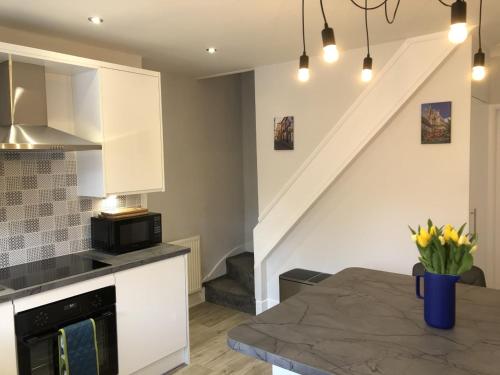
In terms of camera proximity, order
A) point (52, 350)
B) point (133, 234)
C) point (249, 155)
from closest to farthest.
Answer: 1. point (52, 350)
2. point (133, 234)
3. point (249, 155)

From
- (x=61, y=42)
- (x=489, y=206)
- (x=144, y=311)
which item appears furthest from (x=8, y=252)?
(x=489, y=206)

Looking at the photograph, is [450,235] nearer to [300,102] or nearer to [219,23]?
[219,23]

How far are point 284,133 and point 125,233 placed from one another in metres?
1.86

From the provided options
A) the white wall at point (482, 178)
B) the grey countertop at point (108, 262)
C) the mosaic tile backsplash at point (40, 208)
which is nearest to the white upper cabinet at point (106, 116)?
the mosaic tile backsplash at point (40, 208)

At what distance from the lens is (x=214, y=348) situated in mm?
3527

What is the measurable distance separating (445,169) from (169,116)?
2.79 meters

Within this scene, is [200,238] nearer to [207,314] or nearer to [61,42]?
[207,314]

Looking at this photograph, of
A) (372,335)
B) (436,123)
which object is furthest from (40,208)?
(436,123)

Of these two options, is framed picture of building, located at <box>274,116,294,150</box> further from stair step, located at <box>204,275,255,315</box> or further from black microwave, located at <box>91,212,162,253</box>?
stair step, located at <box>204,275,255,315</box>

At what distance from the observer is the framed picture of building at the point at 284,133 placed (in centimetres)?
393

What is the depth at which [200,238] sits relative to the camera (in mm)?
4691

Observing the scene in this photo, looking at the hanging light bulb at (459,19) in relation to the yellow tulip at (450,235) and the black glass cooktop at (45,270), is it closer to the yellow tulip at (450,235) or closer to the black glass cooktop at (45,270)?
the yellow tulip at (450,235)

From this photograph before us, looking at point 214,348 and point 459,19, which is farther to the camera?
point 214,348

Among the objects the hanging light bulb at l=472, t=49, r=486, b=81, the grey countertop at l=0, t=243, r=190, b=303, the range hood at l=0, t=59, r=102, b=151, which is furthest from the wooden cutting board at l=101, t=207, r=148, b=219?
the hanging light bulb at l=472, t=49, r=486, b=81
